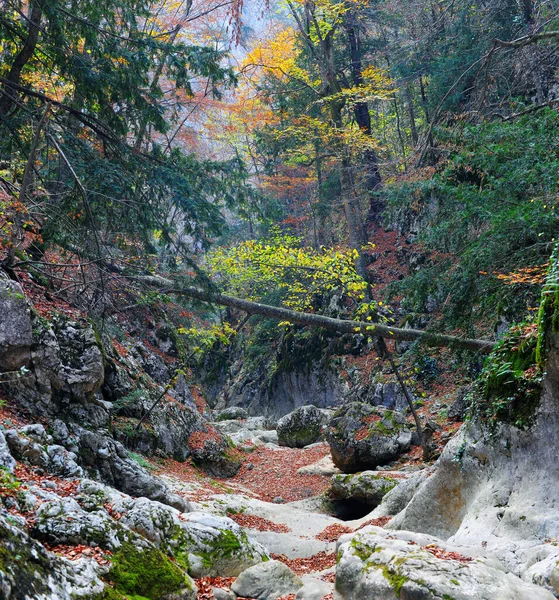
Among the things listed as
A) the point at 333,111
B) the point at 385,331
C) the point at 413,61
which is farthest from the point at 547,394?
the point at 413,61

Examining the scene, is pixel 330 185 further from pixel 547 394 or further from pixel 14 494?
pixel 14 494

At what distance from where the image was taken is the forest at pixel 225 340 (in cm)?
428

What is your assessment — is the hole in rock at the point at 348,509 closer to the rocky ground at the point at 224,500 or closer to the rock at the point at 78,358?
the rocky ground at the point at 224,500

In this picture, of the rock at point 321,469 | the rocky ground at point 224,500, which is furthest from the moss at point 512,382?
the rock at point 321,469

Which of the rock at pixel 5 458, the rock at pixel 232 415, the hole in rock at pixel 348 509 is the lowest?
the hole in rock at pixel 348 509

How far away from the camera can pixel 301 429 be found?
51.6 ft

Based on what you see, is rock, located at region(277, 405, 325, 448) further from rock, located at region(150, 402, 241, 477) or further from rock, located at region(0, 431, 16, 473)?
rock, located at region(0, 431, 16, 473)

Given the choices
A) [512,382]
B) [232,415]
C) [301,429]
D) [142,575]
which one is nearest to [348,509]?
[301,429]

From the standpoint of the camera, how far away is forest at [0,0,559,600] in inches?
168

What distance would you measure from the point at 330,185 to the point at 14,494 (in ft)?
62.7

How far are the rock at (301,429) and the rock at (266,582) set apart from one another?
34.0 feet

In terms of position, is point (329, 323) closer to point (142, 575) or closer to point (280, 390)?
point (142, 575)

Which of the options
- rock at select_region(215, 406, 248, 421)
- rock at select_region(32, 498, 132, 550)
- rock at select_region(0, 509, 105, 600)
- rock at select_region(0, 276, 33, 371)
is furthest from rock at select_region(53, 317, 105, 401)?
rock at select_region(215, 406, 248, 421)

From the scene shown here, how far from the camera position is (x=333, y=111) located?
19328 millimetres
